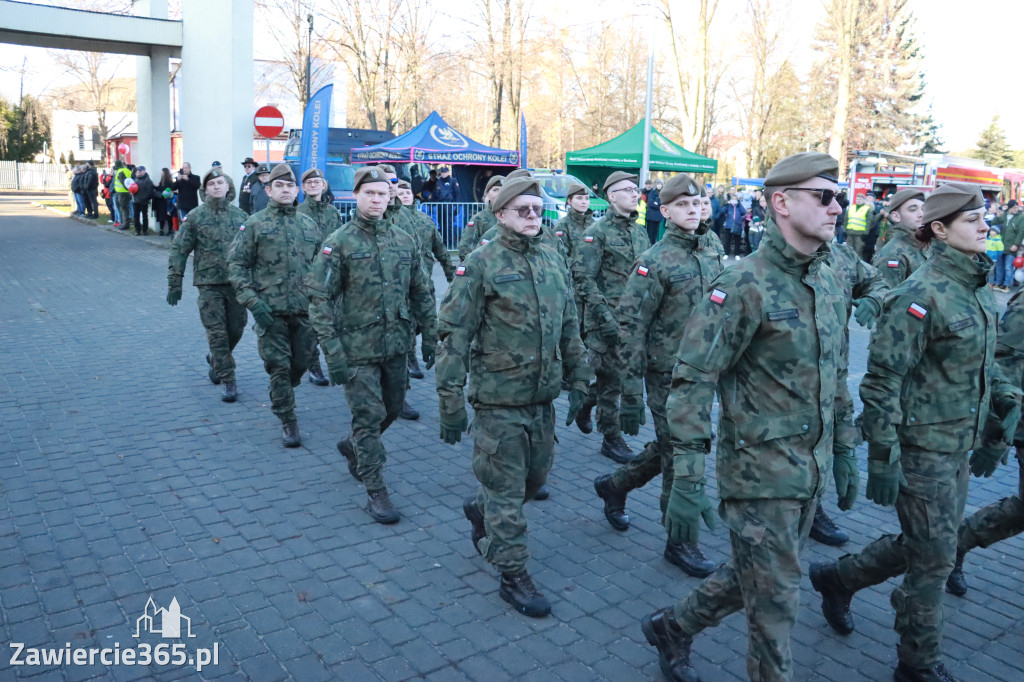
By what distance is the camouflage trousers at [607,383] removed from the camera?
23.9ft

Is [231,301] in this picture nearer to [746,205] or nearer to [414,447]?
[414,447]

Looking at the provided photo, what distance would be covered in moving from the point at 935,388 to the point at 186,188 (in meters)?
21.1

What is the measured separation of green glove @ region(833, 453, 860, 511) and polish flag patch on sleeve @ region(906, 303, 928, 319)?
2.15ft

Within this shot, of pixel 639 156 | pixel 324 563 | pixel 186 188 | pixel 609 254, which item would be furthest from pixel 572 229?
pixel 186 188

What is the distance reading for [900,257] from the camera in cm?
659

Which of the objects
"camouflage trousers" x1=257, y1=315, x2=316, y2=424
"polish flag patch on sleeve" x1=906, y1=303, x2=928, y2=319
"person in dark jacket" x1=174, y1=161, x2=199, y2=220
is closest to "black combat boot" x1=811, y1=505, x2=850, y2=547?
"polish flag patch on sleeve" x1=906, y1=303, x2=928, y2=319

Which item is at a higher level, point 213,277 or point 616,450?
point 213,277

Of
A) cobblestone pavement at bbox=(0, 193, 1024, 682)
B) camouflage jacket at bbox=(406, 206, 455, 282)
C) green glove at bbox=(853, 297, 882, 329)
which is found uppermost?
camouflage jacket at bbox=(406, 206, 455, 282)

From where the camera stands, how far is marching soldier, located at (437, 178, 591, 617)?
4.61 m

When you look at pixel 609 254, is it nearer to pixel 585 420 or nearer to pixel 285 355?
pixel 585 420

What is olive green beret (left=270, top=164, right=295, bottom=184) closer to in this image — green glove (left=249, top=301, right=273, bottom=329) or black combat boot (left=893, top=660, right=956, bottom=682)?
green glove (left=249, top=301, right=273, bottom=329)

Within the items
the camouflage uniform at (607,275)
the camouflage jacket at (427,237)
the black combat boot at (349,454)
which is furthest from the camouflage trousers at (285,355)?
the camouflage uniform at (607,275)

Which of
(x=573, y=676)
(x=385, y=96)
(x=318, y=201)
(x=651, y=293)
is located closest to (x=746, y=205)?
(x=385, y=96)

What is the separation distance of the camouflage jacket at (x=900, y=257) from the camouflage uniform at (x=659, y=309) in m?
1.80
